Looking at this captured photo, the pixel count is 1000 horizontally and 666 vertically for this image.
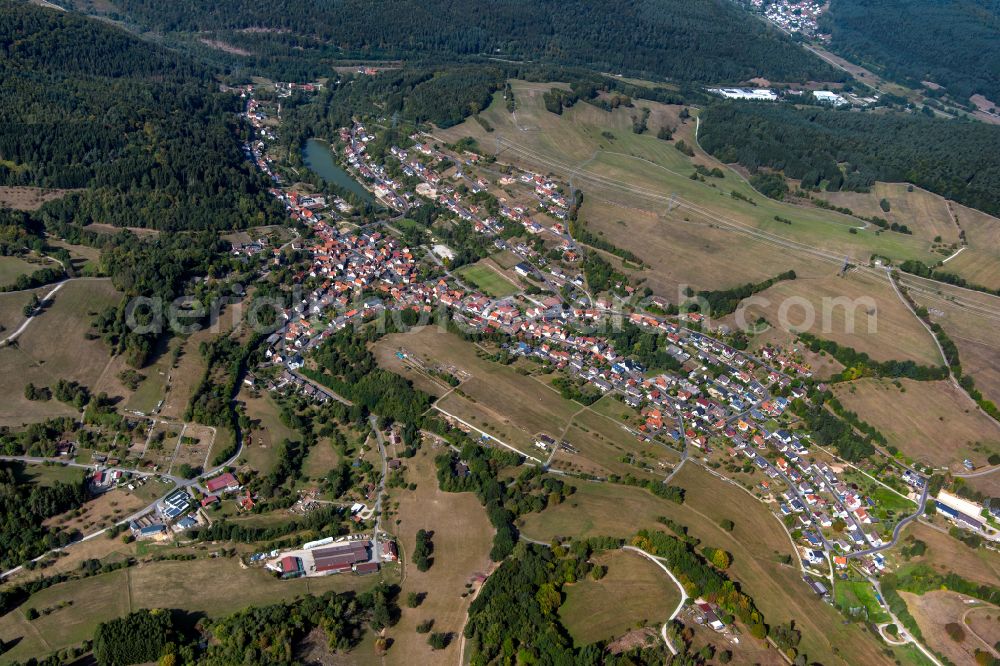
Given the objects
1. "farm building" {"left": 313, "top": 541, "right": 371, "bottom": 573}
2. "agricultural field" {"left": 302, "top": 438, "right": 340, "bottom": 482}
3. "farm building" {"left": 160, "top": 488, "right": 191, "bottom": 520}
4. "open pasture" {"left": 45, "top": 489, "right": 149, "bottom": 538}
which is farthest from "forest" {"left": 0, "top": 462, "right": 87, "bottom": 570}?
"farm building" {"left": 313, "top": 541, "right": 371, "bottom": 573}

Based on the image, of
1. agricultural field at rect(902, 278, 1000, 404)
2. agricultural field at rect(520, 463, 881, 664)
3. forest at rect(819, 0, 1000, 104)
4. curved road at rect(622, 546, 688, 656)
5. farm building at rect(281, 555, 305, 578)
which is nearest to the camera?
curved road at rect(622, 546, 688, 656)

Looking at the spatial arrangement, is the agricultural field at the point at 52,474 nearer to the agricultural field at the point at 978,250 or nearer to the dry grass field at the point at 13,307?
the dry grass field at the point at 13,307

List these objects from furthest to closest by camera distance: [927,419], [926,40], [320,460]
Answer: [926,40] → [927,419] → [320,460]

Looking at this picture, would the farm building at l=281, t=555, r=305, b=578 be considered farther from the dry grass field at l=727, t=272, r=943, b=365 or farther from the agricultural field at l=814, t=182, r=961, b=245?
the agricultural field at l=814, t=182, r=961, b=245

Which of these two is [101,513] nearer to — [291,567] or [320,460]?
[291,567]

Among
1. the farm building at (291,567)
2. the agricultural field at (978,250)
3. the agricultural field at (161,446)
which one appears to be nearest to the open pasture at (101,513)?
the agricultural field at (161,446)

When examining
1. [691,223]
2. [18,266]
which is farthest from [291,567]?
[691,223]
